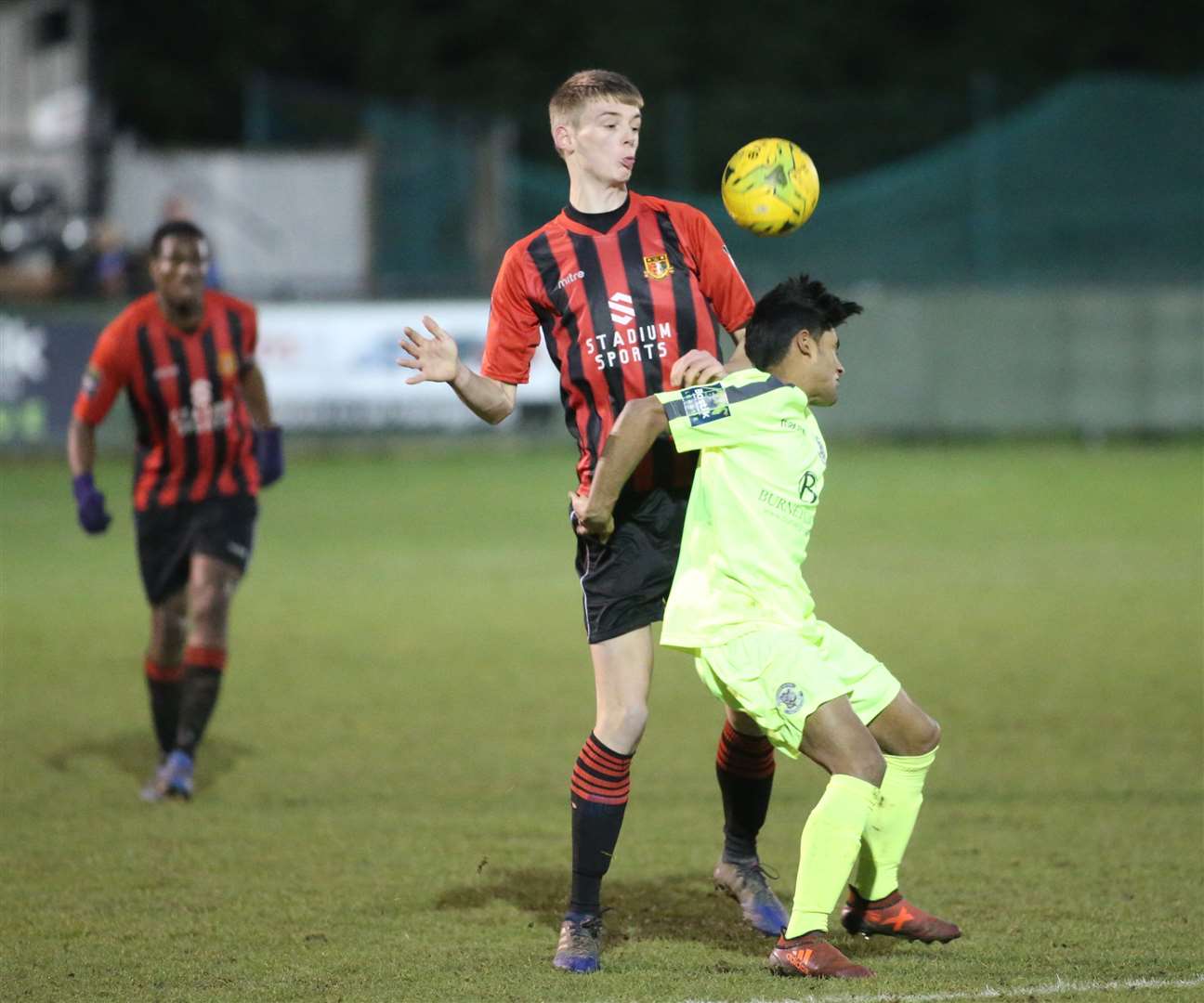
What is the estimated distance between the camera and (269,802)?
701 cm

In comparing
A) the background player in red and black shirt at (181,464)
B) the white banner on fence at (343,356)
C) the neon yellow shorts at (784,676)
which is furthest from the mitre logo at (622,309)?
the white banner on fence at (343,356)

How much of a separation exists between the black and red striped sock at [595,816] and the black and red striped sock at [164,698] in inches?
113

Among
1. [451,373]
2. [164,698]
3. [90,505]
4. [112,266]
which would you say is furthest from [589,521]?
[112,266]

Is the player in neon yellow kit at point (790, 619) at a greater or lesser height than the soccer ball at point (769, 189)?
lesser

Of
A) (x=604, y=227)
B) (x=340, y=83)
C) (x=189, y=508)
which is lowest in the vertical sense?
(x=189, y=508)

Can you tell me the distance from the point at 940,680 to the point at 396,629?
3482mm

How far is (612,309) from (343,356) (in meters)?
15.5

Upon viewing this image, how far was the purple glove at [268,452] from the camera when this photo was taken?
25.3ft

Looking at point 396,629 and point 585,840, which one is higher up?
point 585,840

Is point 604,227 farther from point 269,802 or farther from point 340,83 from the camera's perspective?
point 340,83

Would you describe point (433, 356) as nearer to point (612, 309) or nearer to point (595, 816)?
point (612, 309)

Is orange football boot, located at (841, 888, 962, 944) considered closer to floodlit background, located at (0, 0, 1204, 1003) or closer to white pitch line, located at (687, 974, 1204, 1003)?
floodlit background, located at (0, 0, 1204, 1003)

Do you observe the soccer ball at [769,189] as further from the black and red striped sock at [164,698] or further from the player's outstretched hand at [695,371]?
the black and red striped sock at [164,698]

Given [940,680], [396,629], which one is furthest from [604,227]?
[396,629]
